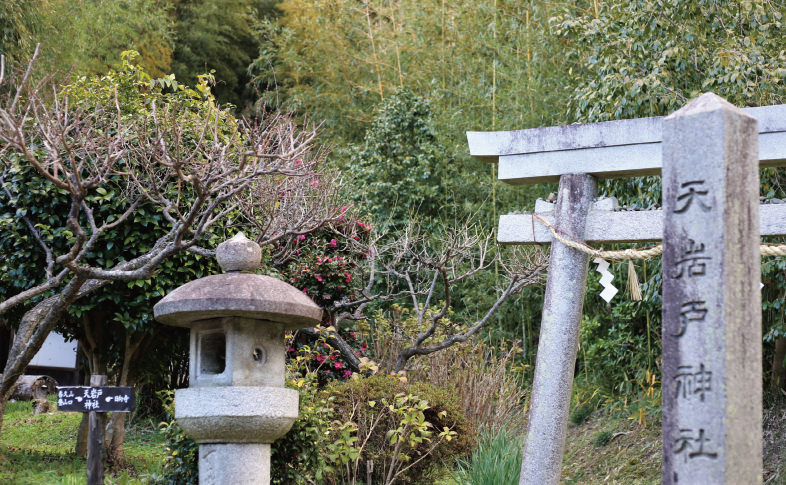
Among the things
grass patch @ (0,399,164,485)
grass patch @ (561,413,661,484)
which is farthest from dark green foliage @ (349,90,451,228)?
grass patch @ (0,399,164,485)

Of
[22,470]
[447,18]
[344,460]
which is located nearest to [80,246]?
[344,460]

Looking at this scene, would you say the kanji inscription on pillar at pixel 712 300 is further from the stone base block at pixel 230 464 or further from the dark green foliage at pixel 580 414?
the dark green foliage at pixel 580 414

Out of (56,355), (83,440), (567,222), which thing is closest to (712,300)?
(567,222)

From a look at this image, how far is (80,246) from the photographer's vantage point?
14.2ft

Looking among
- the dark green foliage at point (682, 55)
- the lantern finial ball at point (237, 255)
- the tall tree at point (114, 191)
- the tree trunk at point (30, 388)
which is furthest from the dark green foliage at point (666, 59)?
the tree trunk at point (30, 388)

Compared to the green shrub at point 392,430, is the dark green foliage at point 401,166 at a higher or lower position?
higher

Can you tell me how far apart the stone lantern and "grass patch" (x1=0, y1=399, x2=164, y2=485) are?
144 centimetres

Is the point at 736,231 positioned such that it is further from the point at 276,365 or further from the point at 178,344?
the point at 178,344

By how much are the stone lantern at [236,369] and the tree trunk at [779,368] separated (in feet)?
15.4

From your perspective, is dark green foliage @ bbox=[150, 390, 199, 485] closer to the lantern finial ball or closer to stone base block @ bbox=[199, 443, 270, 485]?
stone base block @ bbox=[199, 443, 270, 485]

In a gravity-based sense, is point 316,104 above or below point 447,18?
below

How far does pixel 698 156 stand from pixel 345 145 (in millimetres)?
9654

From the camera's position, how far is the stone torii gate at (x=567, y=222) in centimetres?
437

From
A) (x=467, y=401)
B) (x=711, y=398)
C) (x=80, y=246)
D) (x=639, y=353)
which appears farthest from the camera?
(x=639, y=353)
